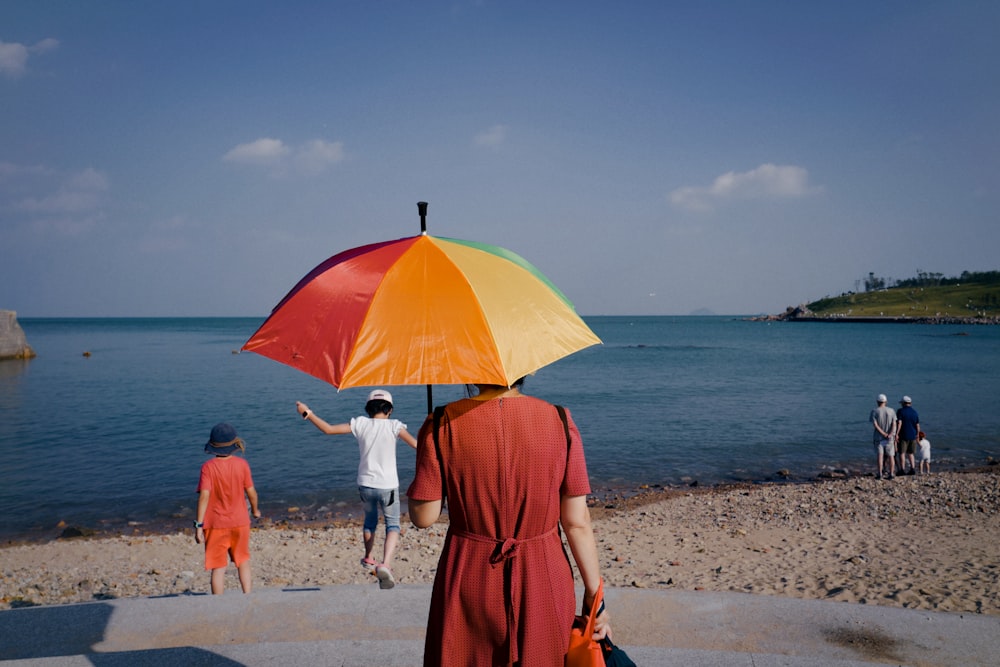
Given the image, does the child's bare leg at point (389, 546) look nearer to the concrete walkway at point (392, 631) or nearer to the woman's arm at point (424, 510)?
the concrete walkway at point (392, 631)

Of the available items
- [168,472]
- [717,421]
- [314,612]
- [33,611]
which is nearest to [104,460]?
[168,472]

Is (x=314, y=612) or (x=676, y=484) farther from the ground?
(x=314, y=612)

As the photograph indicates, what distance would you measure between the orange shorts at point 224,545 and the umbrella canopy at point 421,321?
11.9 feet

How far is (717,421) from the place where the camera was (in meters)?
24.2

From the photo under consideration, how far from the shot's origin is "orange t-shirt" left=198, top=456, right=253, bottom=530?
5.48 m

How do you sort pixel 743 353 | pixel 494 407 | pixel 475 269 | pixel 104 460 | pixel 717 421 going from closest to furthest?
pixel 494 407
pixel 475 269
pixel 104 460
pixel 717 421
pixel 743 353

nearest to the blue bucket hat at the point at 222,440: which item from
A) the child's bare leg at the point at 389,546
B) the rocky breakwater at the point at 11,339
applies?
the child's bare leg at the point at 389,546

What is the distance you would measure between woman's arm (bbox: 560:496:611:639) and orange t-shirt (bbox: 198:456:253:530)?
3980mm

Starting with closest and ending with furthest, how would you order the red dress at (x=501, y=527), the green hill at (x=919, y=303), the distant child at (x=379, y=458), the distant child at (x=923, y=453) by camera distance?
the red dress at (x=501, y=527), the distant child at (x=379, y=458), the distant child at (x=923, y=453), the green hill at (x=919, y=303)

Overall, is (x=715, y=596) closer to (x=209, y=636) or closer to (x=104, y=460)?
(x=209, y=636)

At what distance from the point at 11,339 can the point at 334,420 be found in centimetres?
4354

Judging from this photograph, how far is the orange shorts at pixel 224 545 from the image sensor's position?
5555mm

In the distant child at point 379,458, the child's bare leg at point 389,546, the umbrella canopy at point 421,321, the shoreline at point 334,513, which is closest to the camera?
the umbrella canopy at point 421,321

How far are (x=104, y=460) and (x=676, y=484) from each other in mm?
15968
